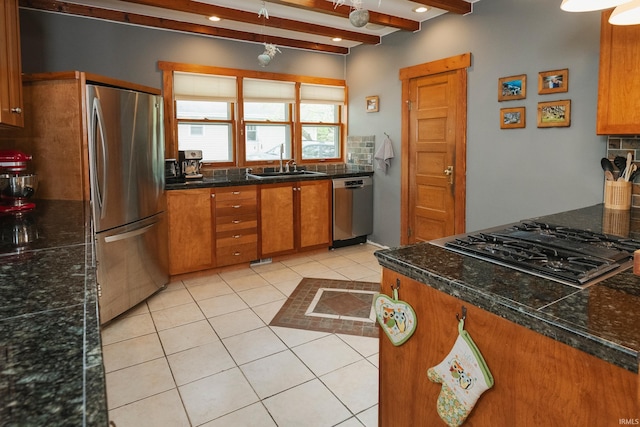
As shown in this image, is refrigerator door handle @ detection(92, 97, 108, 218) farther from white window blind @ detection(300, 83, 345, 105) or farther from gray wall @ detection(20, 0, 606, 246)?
white window blind @ detection(300, 83, 345, 105)

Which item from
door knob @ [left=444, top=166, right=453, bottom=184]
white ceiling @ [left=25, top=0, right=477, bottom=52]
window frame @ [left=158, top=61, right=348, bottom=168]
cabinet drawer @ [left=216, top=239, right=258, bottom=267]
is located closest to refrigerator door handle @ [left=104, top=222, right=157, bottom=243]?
cabinet drawer @ [left=216, top=239, right=258, bottom=267]

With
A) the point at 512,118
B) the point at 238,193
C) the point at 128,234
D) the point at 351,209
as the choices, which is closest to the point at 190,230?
the point at 238,193

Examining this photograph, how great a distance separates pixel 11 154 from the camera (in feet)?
7.82

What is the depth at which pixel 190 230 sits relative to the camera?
3.98 metres

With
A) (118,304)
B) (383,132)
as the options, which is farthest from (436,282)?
(383,132)

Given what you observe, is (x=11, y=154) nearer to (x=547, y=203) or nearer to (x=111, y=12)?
(x=111, y=12)

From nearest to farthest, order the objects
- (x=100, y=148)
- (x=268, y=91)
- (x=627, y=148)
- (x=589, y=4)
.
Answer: (x=589, y=4)
(x=627, y=148)
(x=100, y=148)
(x=268, y=91)

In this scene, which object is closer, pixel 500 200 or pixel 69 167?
pixel 69 167

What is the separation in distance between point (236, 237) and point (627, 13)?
3.53m

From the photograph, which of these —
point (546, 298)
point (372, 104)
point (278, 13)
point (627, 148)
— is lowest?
point (546, 298)

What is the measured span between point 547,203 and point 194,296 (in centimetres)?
304

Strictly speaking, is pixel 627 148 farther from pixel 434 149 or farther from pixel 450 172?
pixel 434 149

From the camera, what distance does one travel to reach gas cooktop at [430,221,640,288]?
1.29 metres

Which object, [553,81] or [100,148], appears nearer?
[100,148]
